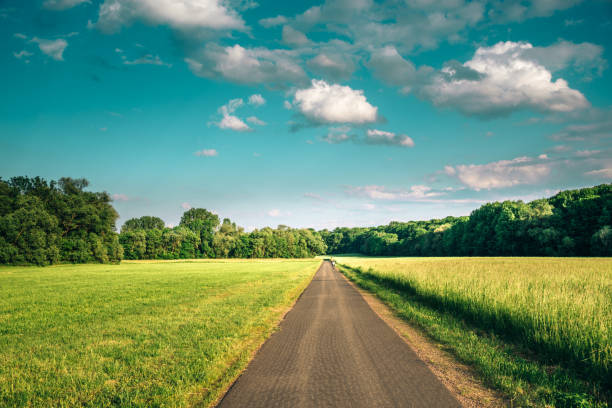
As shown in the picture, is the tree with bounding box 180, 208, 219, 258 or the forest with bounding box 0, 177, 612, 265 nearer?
the forest with bounding box 0, 177, 612, 265

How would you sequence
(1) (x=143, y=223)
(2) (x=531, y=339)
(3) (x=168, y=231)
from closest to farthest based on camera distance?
(2) (x=531, y=339), (3) (x=168, y=231), (1) (x=143, y=223)

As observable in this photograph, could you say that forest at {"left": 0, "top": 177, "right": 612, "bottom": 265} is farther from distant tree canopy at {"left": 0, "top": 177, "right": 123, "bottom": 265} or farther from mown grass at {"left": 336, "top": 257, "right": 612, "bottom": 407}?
mown grass at {"left": 336, "top": 257, "right": 612, "bottom": 407}

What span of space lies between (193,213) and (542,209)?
138m

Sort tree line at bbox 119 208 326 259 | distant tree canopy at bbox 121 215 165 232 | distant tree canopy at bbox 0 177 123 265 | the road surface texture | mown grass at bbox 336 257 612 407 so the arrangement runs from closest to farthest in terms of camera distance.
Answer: the road surface texture
mown grass at bbox 336 257 612 407
distant tree canopy at bbox 0 177 123 265
tree line at bbox 119 208 326 259
distant tree canopy at bbox 121 215 165 232

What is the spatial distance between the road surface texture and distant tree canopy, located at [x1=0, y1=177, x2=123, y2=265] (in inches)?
2692

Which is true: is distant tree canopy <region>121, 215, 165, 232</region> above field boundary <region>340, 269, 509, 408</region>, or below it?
above

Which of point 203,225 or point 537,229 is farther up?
point 203,225

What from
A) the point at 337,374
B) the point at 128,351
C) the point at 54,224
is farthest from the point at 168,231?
the point at 337,374

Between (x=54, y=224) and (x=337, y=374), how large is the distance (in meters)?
74.7

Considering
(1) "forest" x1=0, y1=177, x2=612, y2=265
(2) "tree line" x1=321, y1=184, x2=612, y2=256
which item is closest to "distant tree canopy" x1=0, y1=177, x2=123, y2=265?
(1) "forest" x1=0, y1=177, x2=612, y2=265

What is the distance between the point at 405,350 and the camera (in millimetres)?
6789

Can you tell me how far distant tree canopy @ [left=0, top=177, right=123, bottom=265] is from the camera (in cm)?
5431

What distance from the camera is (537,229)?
63281 mm

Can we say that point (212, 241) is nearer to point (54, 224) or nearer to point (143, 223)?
point (54, 224)
